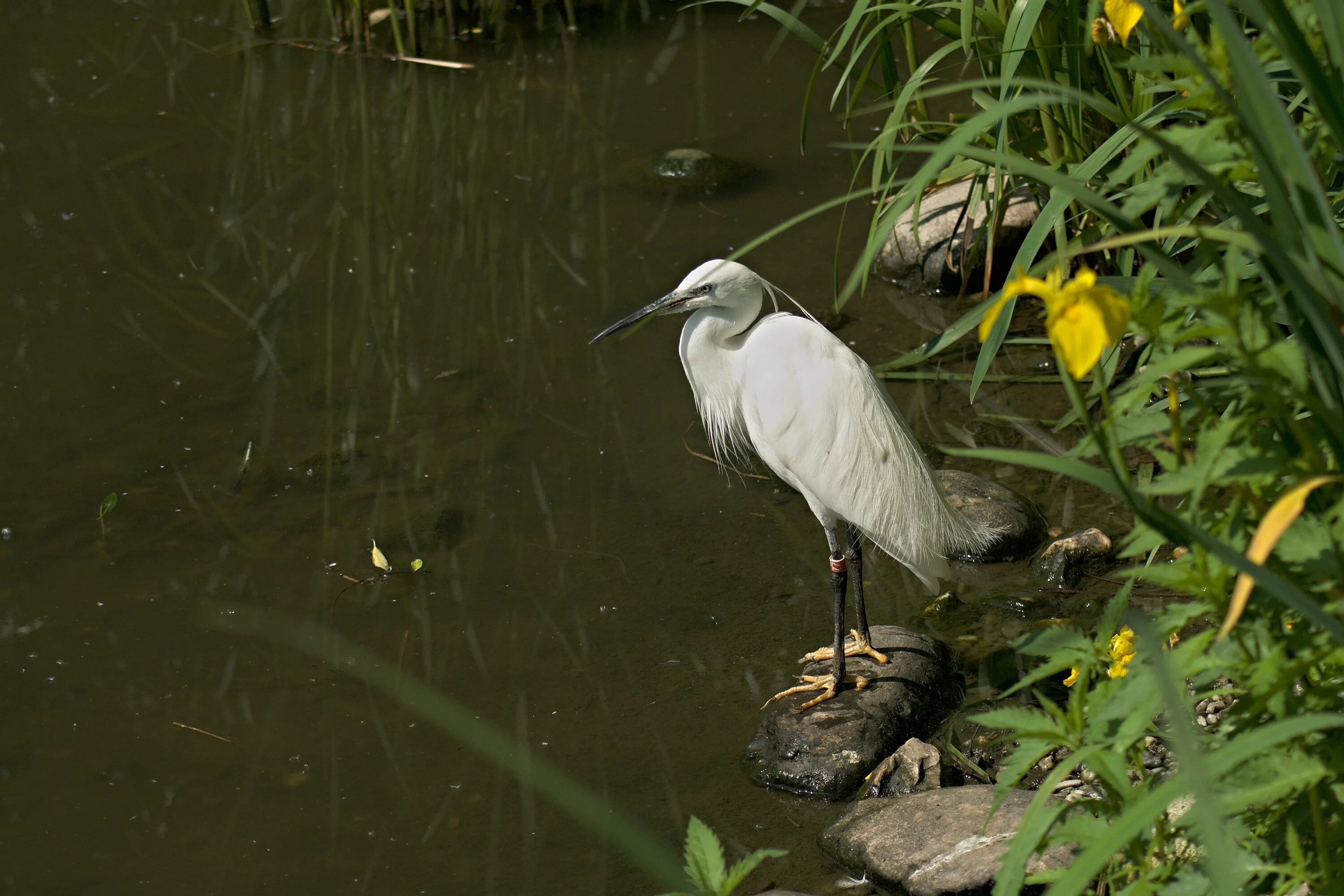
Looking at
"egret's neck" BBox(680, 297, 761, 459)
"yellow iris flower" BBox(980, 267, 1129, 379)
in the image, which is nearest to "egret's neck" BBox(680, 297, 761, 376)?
"egret's neck" BBox(680, 297, 761, 459)

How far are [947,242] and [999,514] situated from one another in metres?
1.59

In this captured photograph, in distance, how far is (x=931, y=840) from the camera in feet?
8.15

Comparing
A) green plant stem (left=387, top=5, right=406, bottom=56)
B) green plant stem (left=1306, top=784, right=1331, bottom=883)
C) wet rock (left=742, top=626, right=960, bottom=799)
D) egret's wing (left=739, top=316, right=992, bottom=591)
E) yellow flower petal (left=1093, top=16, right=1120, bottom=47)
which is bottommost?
wet rock (left=742, top=626, right=960, bottom=799)

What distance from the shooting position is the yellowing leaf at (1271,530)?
105cm

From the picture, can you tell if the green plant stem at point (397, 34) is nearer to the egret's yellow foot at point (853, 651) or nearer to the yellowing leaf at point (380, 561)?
the yellowing leaf at point (380, 561)

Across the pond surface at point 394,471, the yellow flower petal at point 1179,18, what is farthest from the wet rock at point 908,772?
the yellow flower petal at point 1179,18

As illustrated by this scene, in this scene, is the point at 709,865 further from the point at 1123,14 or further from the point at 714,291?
the point at 714,291

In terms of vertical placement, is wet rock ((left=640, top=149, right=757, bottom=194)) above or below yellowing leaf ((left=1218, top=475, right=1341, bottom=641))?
below

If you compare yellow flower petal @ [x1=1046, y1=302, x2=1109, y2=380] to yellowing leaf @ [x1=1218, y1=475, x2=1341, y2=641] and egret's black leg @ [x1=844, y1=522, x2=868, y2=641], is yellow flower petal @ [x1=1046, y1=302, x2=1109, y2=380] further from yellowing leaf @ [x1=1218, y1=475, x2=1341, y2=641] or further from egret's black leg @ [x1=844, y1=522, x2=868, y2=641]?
egret's black leg @ [x1=844, y1=522, x2=868, y2=641]

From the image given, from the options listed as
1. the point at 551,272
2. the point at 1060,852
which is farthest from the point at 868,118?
the point at 1060,852

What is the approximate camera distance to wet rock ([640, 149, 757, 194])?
563 cm

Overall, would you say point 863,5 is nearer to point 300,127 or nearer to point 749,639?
point 749,639

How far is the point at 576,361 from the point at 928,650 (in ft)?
6.49

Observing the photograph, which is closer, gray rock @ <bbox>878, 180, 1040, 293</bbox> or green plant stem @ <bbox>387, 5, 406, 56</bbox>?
gray rock @ <bbox>878, 180, 1040, 293</bbox>
